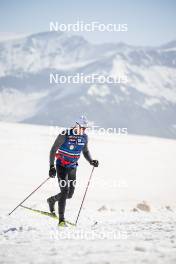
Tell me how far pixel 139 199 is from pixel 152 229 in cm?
1279

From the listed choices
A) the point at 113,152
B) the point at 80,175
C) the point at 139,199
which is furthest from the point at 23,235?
the point at 113,152

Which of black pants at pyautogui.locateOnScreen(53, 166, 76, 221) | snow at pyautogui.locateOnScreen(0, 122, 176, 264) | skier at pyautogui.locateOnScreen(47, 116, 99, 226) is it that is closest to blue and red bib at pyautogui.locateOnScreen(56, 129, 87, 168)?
skier at pyautogui.locateOnScreen(47, 116, 99, 226)

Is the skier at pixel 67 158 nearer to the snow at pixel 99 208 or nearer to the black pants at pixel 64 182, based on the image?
the black pants at pixel 64 182

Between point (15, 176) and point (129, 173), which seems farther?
point (129, 173)

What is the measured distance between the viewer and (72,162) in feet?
31.3

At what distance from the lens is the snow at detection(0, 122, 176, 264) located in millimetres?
6117

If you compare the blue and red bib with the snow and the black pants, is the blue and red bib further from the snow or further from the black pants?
the snow

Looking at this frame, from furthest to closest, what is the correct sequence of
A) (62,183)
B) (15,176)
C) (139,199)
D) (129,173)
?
(129,173) < (15,176) < (139,199) < (62,183)

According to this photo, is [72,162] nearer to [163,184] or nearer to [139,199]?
[139,199]

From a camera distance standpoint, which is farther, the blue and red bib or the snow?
the blue and red bib

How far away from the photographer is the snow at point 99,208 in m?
6.12

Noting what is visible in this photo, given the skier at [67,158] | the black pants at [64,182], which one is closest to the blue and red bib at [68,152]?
the skier at [67,158]

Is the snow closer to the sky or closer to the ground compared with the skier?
closer to the ground

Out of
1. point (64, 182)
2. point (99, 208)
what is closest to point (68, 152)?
point (64, 182)
